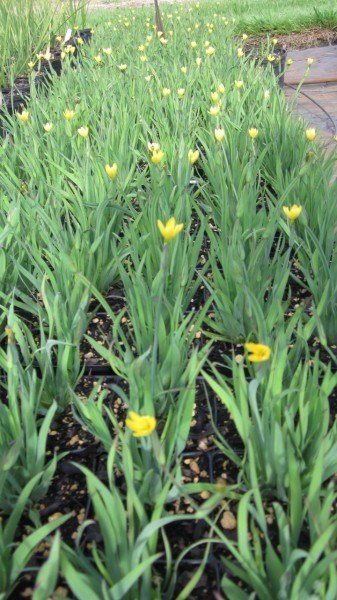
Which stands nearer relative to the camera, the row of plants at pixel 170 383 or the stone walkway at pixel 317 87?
the row of plants at pixel 170 383

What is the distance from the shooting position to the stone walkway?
3514mm

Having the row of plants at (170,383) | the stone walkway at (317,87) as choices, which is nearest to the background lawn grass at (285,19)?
→ the stone walkway at (317,87)

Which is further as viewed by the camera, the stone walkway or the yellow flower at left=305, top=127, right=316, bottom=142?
the stone walkway

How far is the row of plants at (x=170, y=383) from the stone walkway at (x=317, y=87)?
155 cm

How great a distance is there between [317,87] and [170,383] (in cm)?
402

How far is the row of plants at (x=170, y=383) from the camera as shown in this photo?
2.38 feet

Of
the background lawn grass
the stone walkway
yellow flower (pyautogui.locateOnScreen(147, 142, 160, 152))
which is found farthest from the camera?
the background lawn grass

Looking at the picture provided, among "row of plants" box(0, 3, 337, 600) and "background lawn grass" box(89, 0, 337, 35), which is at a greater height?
"background lawn grass" box(89, 0, 337, 35)

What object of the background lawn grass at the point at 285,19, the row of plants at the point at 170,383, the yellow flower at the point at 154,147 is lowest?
the row of plants at the point at 170,383

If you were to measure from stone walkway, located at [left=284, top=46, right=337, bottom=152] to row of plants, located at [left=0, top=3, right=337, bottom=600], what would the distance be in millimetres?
1555

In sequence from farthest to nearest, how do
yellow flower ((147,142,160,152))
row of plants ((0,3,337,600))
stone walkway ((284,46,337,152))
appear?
stone walkway ((284,46,337,152)) < yellow flower ((147,142,160,152)) < row of plants ((0,3,337,600))

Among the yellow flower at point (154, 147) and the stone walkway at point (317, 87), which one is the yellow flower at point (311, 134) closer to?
the yellow flower at point (154, 147)

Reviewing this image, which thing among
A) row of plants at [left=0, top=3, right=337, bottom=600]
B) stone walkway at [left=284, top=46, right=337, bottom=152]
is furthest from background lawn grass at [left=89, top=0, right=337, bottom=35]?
row of plants at [left=0, top=3, right=337, bottom=600]

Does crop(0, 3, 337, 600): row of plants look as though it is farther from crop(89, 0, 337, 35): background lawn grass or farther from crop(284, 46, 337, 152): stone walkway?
crop(89, 0, 337, 35): background lawn grass
